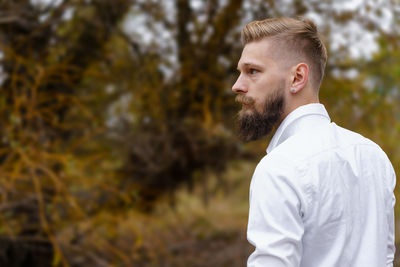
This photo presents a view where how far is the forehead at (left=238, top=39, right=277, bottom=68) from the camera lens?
4.82 feet

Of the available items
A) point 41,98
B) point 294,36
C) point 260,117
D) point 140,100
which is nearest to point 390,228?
point 260,117

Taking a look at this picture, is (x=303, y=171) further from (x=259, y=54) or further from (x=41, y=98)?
(x=41, y=98)

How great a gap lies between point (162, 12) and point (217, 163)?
2.17 m

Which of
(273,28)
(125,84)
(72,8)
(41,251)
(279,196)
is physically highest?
(72,8)

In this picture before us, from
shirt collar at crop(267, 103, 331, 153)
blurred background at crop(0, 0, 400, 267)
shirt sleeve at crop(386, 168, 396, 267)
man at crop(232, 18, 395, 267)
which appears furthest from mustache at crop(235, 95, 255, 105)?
blurred background at crop(0, 0, 400, 267)

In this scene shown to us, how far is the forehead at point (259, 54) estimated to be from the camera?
147 cm

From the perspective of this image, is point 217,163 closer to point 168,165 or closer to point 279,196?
point 168,165

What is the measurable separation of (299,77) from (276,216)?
445 millimetres

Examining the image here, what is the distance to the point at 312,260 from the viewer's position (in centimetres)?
128

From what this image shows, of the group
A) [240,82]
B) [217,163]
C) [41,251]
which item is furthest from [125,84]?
[240,82]

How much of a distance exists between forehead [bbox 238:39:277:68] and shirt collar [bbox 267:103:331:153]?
16 cm

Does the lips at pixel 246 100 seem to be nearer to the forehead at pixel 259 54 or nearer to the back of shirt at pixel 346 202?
the forehead at pixel 259 54

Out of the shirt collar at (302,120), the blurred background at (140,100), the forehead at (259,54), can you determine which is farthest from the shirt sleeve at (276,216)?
the blurred background at (140,100)

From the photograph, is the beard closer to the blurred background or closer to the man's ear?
the man's ear
